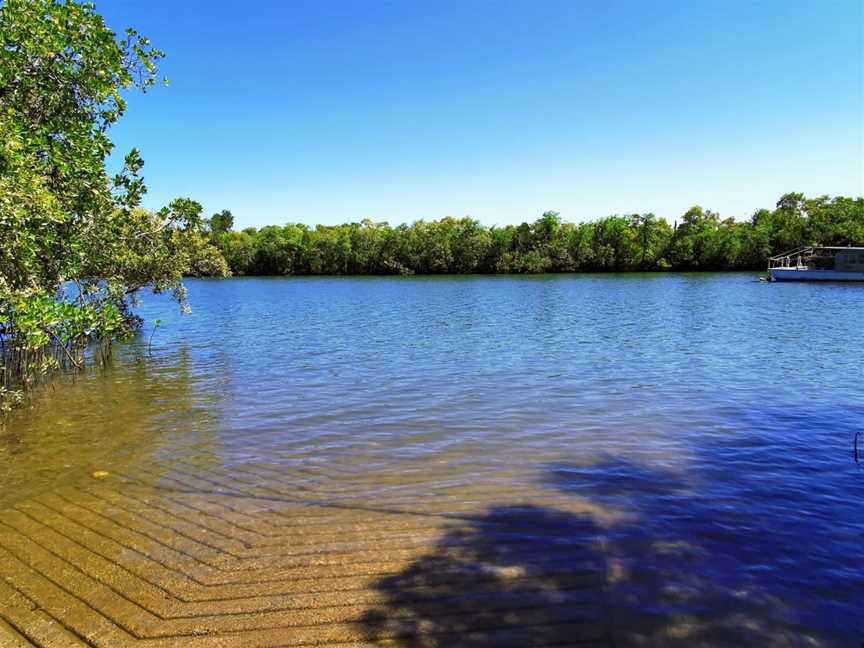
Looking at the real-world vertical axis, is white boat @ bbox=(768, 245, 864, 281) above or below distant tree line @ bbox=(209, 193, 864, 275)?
below

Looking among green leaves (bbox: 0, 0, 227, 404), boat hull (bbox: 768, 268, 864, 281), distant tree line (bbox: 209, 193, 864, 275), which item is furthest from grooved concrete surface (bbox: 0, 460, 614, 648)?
distant tree line (bbox: 209, 193, 864, 275)

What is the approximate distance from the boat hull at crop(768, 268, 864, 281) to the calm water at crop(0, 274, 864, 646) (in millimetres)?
56836

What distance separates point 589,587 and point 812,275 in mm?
86027

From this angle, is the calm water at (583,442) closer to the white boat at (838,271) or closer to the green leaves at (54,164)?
the green leaves at (54,164)

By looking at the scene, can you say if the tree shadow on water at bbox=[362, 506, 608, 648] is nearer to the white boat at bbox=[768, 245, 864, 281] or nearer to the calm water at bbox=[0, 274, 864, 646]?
the calm water at bbox=[0, 274, 864, 646]

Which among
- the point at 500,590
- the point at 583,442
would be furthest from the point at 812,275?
the point at 500,590

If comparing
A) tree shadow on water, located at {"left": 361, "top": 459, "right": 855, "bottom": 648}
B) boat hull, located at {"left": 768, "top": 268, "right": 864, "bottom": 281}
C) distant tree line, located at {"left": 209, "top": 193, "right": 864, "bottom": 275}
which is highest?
distant tree line, located at {"left": 209, "top": 193, "right": 864, "bottom": 275}

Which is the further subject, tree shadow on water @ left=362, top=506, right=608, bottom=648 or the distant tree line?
the distant tree line

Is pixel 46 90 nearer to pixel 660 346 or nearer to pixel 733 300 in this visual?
pixel 660 346

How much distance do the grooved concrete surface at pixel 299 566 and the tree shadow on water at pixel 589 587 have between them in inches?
1.1

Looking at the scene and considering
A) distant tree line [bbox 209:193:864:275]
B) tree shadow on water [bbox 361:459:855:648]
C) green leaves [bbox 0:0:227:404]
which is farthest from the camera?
distant tree line [bbox 209:193:864:275]

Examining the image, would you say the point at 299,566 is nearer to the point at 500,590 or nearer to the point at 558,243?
the point at 500,590

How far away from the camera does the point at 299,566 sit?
6730mm

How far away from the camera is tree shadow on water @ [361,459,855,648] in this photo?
5.43 meters
